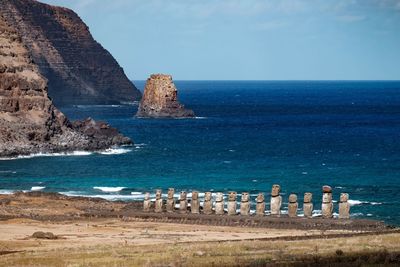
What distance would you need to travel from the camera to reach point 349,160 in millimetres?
115688

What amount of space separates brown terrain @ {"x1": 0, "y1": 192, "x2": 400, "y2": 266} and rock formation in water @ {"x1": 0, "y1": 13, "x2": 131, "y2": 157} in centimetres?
5406

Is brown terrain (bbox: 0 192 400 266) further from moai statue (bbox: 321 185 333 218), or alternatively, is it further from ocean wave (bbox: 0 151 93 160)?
ocean wave (bbox: 0 151 93 160)

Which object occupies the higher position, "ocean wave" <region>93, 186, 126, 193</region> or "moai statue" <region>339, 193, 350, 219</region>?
"moai statue" <region>339, 193, 350, 219</region>

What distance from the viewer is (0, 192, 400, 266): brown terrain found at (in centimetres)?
3697

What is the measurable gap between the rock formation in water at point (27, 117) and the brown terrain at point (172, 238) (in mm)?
54060

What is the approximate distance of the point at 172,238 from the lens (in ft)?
155

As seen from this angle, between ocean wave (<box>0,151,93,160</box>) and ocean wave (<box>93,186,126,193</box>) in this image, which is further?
ocean wave (<box>0,151,93,160</box>)

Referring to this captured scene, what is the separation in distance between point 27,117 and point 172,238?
266ft

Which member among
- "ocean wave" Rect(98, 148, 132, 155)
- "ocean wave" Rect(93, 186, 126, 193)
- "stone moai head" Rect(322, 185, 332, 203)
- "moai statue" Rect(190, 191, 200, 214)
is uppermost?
"stone moai head" Rect(322, 185, 332, 203)

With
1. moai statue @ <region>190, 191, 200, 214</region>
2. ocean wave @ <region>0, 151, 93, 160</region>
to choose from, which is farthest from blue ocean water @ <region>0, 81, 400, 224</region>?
moai statue @ <region>190, 191, 200, 214</region>

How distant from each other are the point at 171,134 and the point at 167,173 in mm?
60808

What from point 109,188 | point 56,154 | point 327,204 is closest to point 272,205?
point 327,204

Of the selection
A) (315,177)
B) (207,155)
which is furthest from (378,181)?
(207,155)

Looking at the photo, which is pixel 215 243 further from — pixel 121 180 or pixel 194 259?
pixel 121 180
